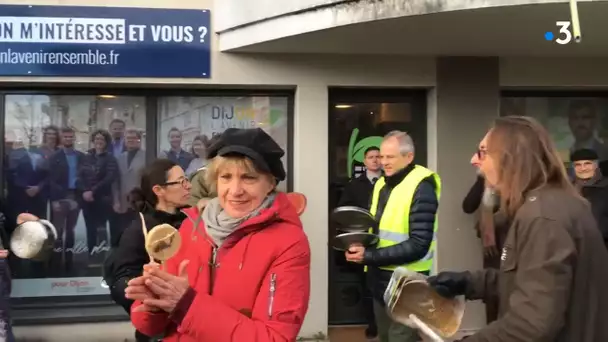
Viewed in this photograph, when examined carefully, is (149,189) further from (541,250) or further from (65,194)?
(65,194)

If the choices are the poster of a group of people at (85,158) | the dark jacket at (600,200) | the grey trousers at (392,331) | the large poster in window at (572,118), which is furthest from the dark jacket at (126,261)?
the large poster in window at (572,118)

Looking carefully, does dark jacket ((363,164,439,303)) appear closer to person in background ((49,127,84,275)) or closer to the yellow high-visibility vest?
the yellow high-visibility vest

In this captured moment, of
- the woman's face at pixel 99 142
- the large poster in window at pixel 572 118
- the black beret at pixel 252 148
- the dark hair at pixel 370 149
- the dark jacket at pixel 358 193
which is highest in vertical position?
the large poster in window at pixel 572 118

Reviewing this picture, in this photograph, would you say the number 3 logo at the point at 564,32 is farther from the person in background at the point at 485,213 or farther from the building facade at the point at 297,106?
the person in background at the point at 485,213

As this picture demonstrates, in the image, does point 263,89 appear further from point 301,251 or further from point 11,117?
point 301,251

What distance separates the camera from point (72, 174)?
20.5ft

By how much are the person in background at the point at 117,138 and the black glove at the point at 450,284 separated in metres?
4.33

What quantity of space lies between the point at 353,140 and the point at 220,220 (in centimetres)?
454

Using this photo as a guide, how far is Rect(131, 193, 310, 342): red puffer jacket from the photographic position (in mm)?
1932

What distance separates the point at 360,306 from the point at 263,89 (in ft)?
7.41

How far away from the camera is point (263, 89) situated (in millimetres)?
6426

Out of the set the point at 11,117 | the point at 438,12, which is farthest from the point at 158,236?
the point at 11,117

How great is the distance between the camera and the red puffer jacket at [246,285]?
193cm

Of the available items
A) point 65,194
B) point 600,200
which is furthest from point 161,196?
point 600,200
